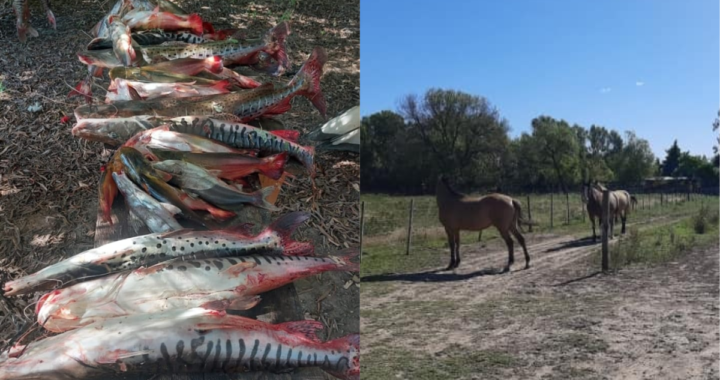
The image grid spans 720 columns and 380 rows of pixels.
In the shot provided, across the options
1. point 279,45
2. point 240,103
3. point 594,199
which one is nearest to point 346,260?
point 240,103

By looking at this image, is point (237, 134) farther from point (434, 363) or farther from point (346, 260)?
point (434, 363)

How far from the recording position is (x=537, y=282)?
387 cm

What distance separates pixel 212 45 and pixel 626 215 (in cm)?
392

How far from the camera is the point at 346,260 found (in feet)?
5.21

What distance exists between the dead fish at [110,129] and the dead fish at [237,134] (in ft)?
0.38

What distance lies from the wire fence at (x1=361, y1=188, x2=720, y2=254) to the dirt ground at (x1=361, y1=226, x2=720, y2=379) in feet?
1.03

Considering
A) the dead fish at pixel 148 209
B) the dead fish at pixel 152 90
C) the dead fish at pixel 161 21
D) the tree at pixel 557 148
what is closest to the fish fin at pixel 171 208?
the dead fish at pixel 148 209

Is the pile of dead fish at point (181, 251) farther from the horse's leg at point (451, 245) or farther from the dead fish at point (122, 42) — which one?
the horse's leg at point (451, 245)

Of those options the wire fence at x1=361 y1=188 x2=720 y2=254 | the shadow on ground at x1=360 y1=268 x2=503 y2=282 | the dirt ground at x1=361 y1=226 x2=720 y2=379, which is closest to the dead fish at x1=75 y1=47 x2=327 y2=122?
the wire fence at x1=361 y1=188 x2=720 y2=254

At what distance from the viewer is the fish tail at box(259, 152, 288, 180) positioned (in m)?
1.87

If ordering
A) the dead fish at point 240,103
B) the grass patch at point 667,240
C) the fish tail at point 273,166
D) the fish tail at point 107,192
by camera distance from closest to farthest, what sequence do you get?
the fish tail at point 107,192, the fish tail at point 273,166, the dead fish at point 240,103, the grass patch at point 667,240

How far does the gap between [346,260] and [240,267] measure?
0.37m

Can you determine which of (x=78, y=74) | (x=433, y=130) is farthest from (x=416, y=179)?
(x=78, y=74)

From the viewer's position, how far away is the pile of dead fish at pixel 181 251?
106 centimetres
